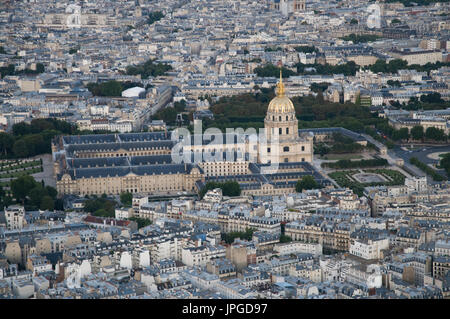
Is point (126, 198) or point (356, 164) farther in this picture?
point (356, 164)

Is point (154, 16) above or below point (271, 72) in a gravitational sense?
above

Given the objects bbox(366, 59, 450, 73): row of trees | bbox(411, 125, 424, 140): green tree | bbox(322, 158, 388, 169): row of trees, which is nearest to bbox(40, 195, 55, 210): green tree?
bbox(322, 158, 388, 169): row of trees

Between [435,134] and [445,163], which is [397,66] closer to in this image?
[435,134]

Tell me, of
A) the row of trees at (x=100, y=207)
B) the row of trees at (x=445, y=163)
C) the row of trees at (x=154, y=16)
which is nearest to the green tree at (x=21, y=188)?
the row of trees at (x=100, y=207)

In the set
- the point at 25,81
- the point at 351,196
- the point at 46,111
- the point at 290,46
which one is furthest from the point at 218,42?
the point at 351,196

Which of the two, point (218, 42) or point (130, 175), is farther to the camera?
point (218, 42)

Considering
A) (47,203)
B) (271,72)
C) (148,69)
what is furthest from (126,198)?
(148,69)

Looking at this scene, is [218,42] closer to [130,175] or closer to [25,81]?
[25,81]
